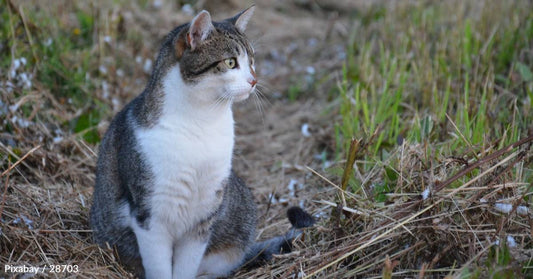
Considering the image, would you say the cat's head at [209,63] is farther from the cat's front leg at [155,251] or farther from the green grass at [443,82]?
the green grass at [443,82]

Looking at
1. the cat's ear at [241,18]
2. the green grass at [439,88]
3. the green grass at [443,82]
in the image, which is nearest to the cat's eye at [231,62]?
the cat's ear at [241,18]

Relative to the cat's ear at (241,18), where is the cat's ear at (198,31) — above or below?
above

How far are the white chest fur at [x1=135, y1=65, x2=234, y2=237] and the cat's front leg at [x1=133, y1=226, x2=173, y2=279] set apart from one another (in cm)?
6

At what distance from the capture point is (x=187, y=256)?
10.1ft

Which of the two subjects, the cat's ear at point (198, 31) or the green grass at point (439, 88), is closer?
the cat's ear at point (198, 31)

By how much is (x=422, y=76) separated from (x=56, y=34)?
3.19 metres

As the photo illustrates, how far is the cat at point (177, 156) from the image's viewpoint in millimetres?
2828

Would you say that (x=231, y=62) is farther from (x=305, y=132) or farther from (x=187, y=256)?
(x=305, y=132)

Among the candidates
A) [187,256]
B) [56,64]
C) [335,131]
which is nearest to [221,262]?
[187,256]

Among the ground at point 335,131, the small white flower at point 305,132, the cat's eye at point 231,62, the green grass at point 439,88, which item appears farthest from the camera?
the small white flower at point 305,132

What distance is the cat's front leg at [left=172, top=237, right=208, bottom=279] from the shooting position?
307cm

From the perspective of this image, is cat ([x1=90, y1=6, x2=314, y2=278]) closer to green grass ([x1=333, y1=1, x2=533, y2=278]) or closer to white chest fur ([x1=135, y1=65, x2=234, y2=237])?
white chest fur ([x1=135, y1=65, x2=234, y2=237])

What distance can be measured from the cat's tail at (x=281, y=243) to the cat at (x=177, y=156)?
26 mm

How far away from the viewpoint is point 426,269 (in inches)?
99.6
